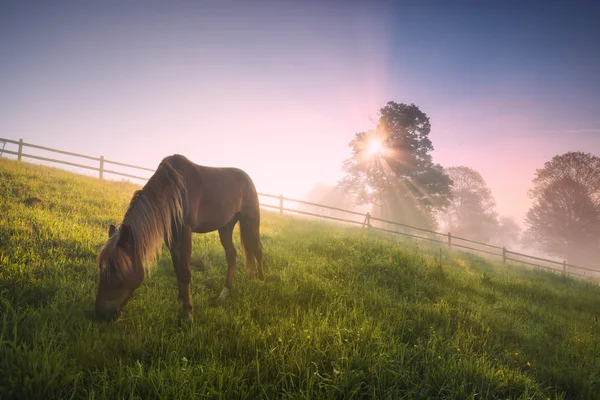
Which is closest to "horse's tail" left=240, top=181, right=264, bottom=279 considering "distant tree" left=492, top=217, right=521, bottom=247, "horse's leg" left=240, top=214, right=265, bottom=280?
"horse's leg" left=240, top=214, right=265, bottom=280

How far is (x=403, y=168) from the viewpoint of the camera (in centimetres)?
2186

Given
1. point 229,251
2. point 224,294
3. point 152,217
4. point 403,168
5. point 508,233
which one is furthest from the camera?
point 508,233

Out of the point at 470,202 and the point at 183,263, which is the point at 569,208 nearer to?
the point at 470,202

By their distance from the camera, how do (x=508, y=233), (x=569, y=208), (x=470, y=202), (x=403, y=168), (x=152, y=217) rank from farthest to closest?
(x=508, y=233) < (x=470, y=202) < (x=569, y=208) < (x=403, y=168) < (x=152, y=217)

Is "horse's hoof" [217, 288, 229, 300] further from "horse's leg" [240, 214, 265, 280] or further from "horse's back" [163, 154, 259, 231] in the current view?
"horse's back" [163, 154, 259, 231]

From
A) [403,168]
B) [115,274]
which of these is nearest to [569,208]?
[403,168]

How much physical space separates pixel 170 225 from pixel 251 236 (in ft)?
6.25

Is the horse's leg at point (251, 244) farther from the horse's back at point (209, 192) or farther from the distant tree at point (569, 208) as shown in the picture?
the distant tree at point (569, 208)

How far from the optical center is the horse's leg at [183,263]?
3123 mm

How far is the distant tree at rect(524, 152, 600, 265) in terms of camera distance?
25328 millimetres

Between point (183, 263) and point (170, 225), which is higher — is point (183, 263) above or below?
below

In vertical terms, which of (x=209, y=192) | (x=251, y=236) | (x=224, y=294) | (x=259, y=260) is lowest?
(x=224, y=294)

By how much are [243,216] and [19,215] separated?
499 cm

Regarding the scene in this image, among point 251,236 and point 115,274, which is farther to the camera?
point 251,236
